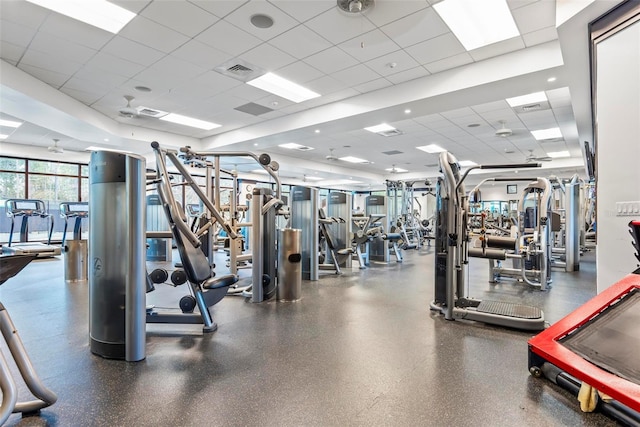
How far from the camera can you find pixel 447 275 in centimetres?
359

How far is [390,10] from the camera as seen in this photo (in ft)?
12.0

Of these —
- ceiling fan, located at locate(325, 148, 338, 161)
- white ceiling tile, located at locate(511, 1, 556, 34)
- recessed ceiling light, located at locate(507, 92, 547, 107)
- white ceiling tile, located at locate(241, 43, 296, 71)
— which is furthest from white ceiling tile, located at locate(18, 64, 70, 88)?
recessed ceiling light, located at locate(507, 92, 547, 107)

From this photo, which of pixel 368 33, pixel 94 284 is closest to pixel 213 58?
pixel 368 33

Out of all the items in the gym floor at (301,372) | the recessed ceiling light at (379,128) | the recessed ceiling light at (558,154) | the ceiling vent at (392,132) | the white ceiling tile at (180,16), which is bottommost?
the gym floor at (301,372)

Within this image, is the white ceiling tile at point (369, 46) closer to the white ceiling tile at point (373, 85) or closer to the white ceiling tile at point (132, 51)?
the white ceiling tile at point (373, 85)

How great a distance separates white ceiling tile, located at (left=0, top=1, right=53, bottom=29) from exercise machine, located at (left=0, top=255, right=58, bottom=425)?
3406mm

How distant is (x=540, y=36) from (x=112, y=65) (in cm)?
589

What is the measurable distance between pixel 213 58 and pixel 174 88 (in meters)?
1.53

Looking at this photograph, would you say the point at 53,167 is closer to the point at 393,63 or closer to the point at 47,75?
the point at 47,75

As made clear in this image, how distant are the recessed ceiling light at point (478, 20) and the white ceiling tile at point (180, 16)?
2.57 metres

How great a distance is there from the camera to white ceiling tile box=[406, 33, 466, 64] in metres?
4.25

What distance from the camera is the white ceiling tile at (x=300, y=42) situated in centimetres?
410

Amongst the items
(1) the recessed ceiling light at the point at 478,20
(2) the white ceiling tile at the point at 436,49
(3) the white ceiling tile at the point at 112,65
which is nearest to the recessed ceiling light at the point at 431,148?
(2) the white ceiling tile at the point at 436,49

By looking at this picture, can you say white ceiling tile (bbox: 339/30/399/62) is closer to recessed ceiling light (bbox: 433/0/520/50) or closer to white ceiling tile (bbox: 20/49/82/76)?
recessed ceiling light (bbox: 433/0/520/50)
